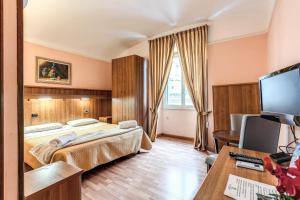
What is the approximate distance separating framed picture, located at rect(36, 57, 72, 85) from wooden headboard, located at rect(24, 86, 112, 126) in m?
0.24

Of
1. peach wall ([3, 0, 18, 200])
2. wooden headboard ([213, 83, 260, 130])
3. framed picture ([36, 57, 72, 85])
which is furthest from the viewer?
framed picture ([36, 57, 72, 85])

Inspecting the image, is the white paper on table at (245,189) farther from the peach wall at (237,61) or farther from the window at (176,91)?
the window at (176,91)

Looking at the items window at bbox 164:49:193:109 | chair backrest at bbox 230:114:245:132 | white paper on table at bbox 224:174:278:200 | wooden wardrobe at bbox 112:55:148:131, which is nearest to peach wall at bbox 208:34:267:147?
chair backrest at bbox 230:114:245:132

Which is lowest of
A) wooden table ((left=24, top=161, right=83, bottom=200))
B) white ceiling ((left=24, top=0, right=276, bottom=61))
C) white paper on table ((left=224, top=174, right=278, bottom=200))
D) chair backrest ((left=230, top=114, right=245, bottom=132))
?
wooden table ((left=24, top=161, right=83, bottom=200))

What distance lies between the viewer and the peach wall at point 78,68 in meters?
3.43

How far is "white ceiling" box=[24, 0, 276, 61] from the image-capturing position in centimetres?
287

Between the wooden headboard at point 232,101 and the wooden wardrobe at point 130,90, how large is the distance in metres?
1.98

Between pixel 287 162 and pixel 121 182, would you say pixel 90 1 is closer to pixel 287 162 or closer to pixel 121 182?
pixel 121 182

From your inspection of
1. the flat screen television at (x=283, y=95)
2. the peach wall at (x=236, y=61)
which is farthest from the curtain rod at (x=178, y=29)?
the flat screen television at (x=283, y=95)

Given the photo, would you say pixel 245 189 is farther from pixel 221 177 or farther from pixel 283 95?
pixel 283 95

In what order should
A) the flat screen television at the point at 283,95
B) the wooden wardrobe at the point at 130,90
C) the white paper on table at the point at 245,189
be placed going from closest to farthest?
the white paper on table at the point at 245,189 → the flat screen television at the point at 283,95 → the wooden wardrobe at the point at 130,90

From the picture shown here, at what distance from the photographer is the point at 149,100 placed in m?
4.80

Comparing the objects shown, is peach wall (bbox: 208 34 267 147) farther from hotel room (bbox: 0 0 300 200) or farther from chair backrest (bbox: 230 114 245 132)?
chair backrest (bbox: 230 114 245 132)

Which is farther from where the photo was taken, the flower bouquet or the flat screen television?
the flat screen television
